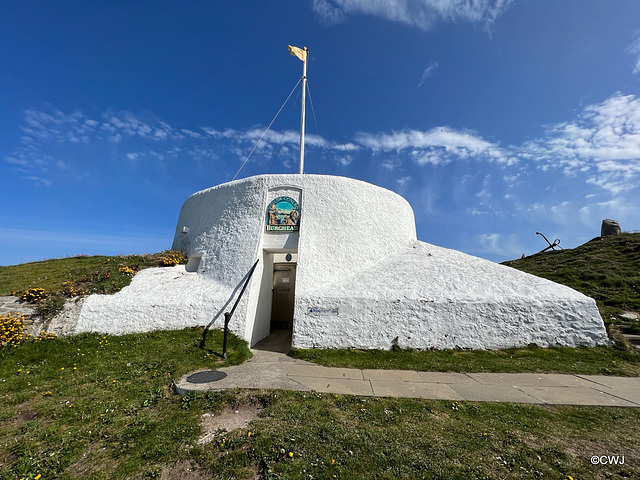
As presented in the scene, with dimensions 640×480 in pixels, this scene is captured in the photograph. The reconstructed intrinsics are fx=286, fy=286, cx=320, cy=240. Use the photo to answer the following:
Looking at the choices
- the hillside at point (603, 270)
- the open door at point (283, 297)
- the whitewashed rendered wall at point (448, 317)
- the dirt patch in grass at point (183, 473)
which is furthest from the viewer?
the open door at point (283, 297)

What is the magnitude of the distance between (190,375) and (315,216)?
700cm

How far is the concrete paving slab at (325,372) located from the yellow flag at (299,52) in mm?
14953

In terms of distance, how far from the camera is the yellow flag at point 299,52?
14969 millimetres

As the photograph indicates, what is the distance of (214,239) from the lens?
12453mm

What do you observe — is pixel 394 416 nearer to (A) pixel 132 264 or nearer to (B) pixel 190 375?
(B) pixel 190 375

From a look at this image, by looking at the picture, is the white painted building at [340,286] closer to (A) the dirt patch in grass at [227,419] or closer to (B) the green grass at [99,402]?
(B) the green grass at [99,402]

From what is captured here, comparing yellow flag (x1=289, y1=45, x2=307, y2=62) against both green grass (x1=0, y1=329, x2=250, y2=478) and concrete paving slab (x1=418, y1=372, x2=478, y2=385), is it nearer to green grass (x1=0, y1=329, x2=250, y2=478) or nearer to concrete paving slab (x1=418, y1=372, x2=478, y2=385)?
green grass (x1=0, y1=329, x2=250, y2=478)

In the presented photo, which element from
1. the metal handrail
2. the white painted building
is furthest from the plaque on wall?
the metal handrail

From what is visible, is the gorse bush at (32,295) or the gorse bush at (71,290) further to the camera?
the gorse bush at (71,290)

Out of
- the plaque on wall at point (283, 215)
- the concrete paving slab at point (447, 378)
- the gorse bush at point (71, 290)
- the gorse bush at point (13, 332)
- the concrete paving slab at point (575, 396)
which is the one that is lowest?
the concrete paving slab at point (575, 396)

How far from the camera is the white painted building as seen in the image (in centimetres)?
974

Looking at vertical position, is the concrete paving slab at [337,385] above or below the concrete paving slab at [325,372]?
below

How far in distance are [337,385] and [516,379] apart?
15.8 ft

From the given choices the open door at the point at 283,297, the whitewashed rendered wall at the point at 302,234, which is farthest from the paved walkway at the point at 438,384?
the open door at the point at 283,297
